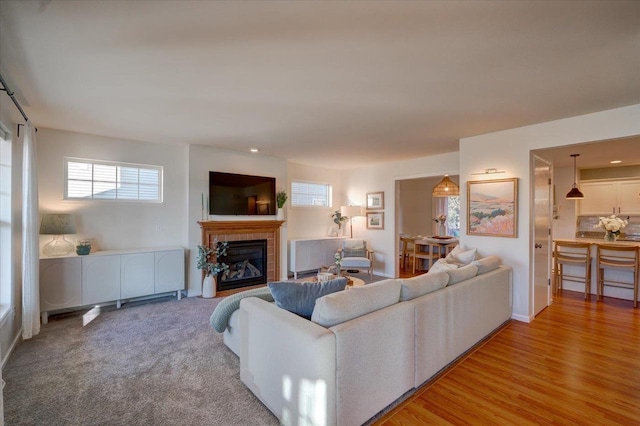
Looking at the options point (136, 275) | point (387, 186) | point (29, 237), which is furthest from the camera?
point (387, 186)

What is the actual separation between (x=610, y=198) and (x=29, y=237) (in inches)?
364

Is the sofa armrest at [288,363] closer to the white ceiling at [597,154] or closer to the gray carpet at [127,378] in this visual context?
the gray carpet at [127,378]

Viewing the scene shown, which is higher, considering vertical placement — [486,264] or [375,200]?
[375,200]

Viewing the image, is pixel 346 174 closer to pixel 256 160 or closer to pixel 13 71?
pixel 256 160

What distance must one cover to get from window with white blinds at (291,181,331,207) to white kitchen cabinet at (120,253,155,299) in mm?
3062

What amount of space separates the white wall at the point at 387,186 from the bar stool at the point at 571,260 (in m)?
2.34

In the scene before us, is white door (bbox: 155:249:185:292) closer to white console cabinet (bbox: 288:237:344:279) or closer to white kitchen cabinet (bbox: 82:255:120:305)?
white kitchen cabinet (bbox: 82:255:120:305)

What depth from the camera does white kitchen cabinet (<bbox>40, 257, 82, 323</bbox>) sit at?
3.50 metres

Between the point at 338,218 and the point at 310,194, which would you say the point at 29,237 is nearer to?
the point at 310,194

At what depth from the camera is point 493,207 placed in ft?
13.0

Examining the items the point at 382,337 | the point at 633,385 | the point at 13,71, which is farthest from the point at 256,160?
the point at 633,385

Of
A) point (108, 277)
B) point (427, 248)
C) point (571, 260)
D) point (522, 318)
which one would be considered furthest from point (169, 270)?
point (571, 260)

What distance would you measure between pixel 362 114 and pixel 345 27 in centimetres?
156

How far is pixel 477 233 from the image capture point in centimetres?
412
